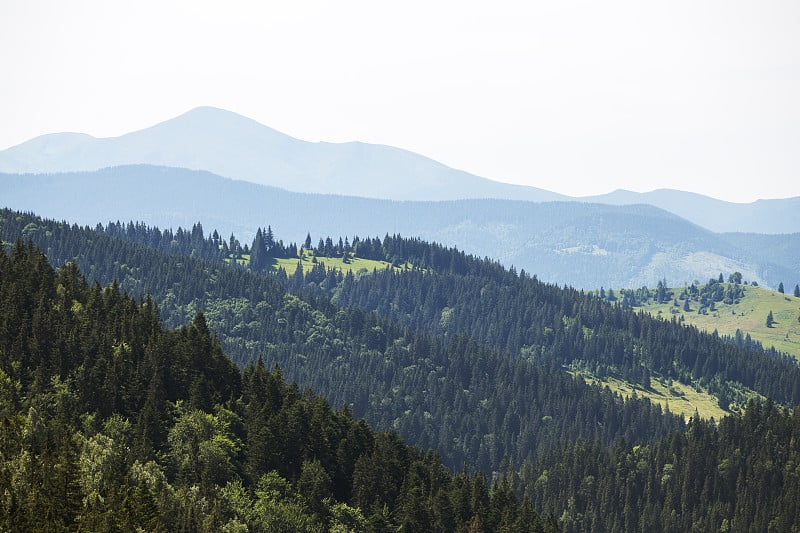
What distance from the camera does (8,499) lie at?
93.1m

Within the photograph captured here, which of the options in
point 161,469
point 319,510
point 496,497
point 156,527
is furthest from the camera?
point 496,497

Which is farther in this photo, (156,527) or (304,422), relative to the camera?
(304,422)

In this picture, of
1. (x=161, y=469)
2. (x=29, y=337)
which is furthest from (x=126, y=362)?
(x=161, y=469)

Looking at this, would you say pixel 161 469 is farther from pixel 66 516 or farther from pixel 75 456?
pixel 66 516

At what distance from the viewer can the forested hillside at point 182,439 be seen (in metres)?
114

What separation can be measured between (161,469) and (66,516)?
3016 cm

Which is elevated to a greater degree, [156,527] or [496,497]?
[156,527]

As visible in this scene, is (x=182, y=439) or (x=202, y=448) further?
(x=182, y=439)

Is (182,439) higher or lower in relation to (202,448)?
lower

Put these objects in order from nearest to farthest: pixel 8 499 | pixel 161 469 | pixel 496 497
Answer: pixel 8 499, pixel 161 469, pixel 496 497

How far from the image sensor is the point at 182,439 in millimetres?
132500

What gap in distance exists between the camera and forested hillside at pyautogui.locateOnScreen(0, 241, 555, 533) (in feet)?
374

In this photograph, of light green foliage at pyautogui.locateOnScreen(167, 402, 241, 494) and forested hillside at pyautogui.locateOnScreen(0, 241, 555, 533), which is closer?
forested hillside at pyautogui.locateOnScreen(0, 241, 555, 533)

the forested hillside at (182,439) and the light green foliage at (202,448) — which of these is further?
the light green foliage at (202,448)
